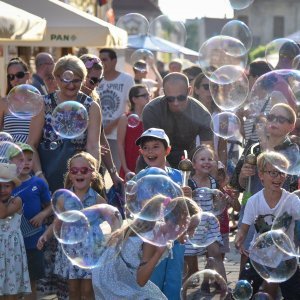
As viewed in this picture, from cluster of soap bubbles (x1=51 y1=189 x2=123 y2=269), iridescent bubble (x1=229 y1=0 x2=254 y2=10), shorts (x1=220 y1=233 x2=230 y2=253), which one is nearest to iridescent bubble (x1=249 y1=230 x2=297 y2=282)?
cluster of soap bubbles (x1=51 y1=189 x2=123 y2=269)

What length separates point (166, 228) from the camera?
19.3ft

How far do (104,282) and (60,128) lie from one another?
67.7 inches

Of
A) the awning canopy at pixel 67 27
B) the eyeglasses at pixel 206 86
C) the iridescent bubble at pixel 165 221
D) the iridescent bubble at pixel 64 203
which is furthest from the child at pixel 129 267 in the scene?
the awning canopy at pixel 67 27

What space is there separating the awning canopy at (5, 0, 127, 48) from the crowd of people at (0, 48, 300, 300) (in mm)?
4380

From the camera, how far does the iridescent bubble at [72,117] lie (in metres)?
7.31

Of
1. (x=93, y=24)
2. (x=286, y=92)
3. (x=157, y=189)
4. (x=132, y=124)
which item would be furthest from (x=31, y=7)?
(x=157, y=189)

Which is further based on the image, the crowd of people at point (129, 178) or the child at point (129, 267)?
the crowd of people at point (129, 178)

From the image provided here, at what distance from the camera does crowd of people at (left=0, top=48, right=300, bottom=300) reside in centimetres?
610

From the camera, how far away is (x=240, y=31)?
11875mm

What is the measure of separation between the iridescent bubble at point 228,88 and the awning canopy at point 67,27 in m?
3.92

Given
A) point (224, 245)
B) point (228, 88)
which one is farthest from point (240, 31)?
point (224, 245)

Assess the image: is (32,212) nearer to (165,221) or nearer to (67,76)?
(67,76)

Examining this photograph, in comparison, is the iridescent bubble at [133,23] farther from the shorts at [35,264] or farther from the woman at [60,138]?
the shorts at [35,264]

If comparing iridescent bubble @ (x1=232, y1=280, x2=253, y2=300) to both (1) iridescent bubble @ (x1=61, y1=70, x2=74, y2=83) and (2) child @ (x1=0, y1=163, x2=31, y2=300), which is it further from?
(1) iridescent bubble @ (x1=61, y1=70, x2=74, y2=83)
